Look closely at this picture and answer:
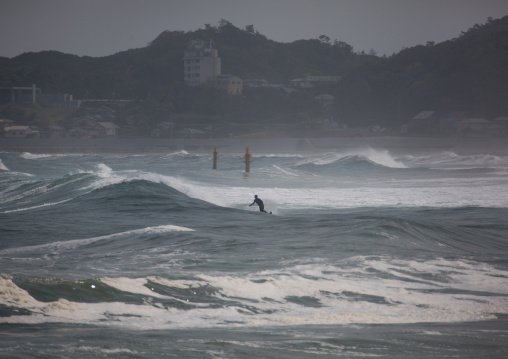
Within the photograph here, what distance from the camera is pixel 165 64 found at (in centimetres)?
13925

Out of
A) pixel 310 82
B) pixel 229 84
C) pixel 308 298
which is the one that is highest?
pixel 310 82

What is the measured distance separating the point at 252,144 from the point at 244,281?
258 feet

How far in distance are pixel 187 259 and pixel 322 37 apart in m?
160

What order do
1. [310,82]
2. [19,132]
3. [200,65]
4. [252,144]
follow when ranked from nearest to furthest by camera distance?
[252,144], [19,132], [310,82], [200,65]

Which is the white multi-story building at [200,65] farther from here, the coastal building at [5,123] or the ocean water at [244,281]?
the ocean water at [244,281]

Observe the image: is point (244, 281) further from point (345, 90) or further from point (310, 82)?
point (310, 82)

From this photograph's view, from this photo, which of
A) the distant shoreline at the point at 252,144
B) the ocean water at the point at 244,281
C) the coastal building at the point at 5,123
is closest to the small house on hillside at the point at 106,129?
the distant shoreline at the point at 252,144

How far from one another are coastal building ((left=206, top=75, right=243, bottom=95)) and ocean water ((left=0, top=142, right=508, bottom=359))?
95.6 meters

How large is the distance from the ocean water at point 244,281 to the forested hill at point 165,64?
105 m

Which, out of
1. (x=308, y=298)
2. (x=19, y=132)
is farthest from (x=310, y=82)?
(x=308, y=298)

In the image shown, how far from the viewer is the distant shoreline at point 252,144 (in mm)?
79438

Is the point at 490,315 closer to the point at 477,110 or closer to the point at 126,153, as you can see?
the point at 126,153

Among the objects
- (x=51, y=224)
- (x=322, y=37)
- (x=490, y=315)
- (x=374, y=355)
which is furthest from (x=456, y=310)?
(x=322, y=37)

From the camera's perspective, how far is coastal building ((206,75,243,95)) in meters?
116
